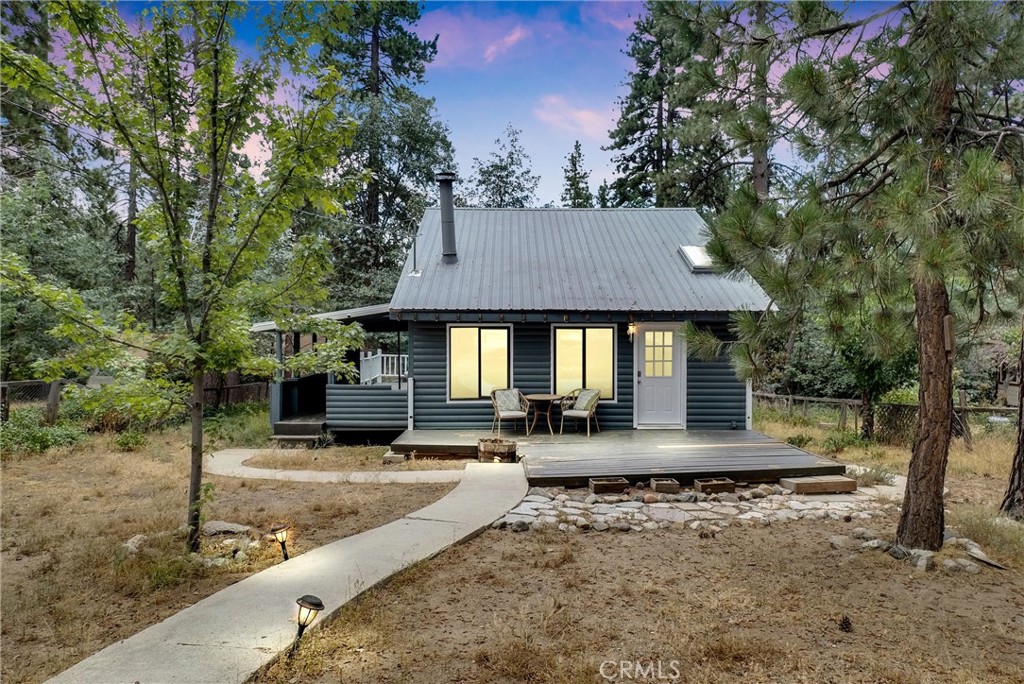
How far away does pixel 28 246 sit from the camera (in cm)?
1199

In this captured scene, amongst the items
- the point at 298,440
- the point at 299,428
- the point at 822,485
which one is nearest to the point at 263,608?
the point at 822,485

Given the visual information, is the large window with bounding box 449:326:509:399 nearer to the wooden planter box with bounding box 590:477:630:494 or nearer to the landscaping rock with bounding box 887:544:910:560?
the wooden planter box with bounding box 590:477:630:494

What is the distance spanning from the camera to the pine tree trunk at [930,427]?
4.14 m

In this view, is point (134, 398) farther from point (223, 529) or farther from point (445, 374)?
point (445, 374)

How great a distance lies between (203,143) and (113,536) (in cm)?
338

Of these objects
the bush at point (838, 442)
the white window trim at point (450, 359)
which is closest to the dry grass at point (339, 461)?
the white window trim at point (450, 359)

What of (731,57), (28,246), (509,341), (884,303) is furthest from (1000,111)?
(28,246)

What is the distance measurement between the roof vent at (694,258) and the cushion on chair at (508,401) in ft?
13.9

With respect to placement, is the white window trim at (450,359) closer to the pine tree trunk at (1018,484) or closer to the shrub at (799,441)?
the shrub at (799,441)

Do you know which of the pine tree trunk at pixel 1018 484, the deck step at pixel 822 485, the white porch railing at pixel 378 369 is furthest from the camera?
the white porch railing at pixel 378 369

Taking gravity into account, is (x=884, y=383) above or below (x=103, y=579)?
above

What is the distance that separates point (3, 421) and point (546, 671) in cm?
1068

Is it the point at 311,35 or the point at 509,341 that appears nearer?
the point at 311,35

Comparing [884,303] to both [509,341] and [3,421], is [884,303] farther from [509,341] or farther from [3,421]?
[3,421]
